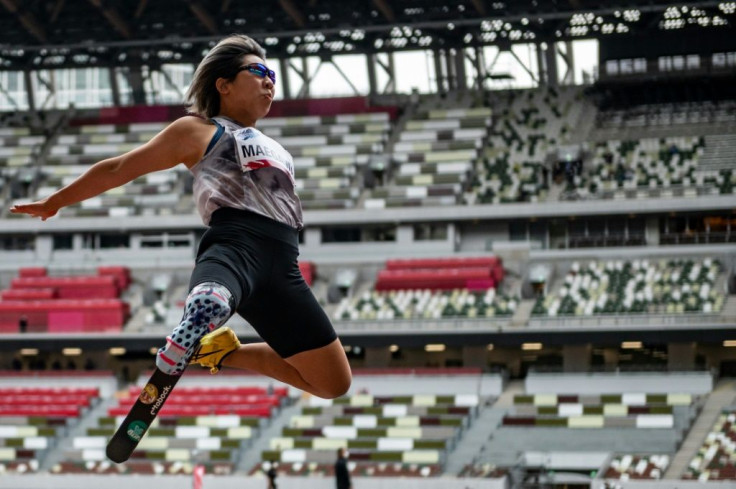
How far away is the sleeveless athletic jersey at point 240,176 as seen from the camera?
656cm

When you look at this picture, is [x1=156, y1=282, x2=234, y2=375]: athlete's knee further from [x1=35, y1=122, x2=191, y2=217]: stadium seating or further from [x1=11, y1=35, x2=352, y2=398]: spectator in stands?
[x1=35, y1=122, x2=191, y2=217]: stadium seating

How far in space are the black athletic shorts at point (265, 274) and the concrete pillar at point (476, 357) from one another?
4438 cm

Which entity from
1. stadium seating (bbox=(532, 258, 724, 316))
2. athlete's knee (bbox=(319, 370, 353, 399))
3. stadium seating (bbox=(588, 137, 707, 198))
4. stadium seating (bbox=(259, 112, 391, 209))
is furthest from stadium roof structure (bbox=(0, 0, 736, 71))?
athlete's knee (bbox=(319, 370, 353, 399))

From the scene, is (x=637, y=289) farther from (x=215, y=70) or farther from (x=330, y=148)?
(x=215, y=70)

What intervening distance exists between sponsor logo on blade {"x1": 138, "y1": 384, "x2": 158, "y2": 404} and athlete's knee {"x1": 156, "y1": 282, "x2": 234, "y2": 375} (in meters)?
0.10

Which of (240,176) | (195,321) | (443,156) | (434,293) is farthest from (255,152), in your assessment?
(443,156)

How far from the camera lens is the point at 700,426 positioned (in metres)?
41.8

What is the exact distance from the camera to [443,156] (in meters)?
57.6

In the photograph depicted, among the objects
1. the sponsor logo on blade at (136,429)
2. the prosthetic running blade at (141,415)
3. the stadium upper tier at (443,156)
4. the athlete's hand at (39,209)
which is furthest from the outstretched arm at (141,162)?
the stadium upper tier at (443,156)

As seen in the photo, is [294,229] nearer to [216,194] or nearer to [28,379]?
[216,194]

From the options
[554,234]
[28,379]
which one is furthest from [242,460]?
[554,234]

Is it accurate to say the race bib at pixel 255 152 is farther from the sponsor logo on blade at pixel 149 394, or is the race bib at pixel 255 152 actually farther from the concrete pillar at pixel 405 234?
the concrete pillar at pixel 405 234

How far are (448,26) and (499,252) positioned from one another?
11.4 meters

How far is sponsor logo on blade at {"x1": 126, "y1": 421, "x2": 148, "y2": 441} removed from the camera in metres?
6.30
